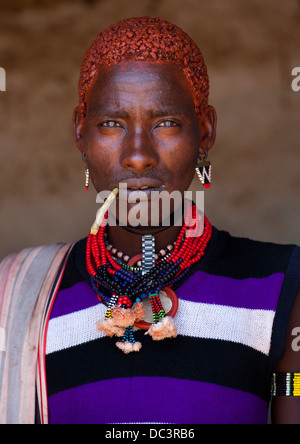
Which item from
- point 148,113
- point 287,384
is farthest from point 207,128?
point 287,384

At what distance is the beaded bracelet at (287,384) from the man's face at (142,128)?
0.60 m

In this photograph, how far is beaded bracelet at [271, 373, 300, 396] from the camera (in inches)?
73.5

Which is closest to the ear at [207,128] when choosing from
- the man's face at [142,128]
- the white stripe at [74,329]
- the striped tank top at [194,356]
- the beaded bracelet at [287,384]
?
the man's face at [142,128]

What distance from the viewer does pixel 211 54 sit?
338cm

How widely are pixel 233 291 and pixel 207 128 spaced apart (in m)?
0.51

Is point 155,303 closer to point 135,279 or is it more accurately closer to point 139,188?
point 135,279

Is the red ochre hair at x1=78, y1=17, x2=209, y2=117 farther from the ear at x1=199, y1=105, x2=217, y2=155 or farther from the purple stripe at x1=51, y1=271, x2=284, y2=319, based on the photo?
the purple stripe at x1=51, y1=271, x2=284, y2=319

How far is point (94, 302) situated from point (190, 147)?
1.80 feet

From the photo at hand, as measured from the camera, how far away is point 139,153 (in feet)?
6.01

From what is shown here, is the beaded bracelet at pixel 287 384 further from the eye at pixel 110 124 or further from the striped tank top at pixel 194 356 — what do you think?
the eye at pixel 110 124

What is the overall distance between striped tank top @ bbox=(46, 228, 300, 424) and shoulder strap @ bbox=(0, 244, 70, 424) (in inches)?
2.9

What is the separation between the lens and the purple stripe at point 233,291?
76.6 inches
